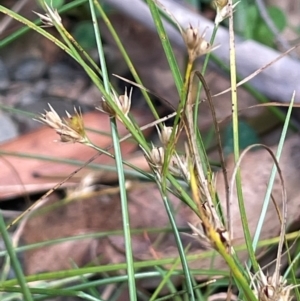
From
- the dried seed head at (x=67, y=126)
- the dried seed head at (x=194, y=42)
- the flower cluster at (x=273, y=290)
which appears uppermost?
the dried seed head at (x=194, y=42)

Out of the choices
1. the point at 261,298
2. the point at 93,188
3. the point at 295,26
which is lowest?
the point at 261,298

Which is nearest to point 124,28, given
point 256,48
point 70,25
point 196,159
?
point 70,25

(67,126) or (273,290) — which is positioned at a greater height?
(67,126)

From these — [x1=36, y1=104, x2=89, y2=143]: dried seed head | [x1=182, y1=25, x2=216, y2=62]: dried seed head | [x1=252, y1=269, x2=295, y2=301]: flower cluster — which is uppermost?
[x1=182, y1=25, x2=216, y2=62]: dried seed head

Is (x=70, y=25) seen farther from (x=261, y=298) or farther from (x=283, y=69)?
(x=261, y=298)

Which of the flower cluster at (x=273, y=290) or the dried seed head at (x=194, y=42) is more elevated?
the dried seed head at (x=194, y=42)

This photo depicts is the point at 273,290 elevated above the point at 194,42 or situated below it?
below

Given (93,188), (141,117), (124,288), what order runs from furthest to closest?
(141,117) → (93,188) → (124,288)

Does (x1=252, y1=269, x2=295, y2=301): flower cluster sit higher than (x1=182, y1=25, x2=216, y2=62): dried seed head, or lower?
lower
